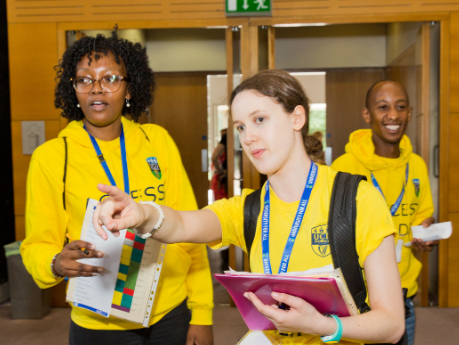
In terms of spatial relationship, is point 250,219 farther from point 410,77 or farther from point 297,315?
point 410,77

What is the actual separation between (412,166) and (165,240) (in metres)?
1.81

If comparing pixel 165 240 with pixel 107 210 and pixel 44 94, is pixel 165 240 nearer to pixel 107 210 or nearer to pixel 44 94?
pixel 107 210

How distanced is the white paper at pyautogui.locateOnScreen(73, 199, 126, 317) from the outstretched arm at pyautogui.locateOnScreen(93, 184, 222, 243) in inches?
13.8

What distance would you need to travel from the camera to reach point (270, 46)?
13.8ft

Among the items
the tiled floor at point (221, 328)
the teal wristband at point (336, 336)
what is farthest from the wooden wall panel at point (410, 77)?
the teal wristband at point (336, 336)

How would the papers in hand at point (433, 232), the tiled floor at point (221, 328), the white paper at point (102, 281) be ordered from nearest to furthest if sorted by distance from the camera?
the white paper at point (102, 281) → the papers in hand at point (433, 232) → the tiled floor at point (221, 328)

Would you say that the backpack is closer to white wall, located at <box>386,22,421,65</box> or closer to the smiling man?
the smiling man

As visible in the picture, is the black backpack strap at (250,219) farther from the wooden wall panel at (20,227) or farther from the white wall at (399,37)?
the white wall at (399,37)

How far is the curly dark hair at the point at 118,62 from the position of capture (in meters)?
1.71

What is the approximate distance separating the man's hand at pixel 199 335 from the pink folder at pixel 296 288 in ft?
2.16

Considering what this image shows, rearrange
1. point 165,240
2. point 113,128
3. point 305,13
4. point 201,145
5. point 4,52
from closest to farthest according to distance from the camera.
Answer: point 165,240, point 113,128, point 305,13, point 4,52, point 201,145

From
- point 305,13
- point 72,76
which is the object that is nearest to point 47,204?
point 72,76

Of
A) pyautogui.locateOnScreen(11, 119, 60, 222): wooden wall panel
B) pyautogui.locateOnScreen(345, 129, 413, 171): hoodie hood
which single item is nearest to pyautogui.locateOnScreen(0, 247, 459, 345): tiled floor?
pyautogui.locateOnScreen(11, 119, 60, 222): wooden wall panel

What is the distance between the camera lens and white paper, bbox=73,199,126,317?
1.45m
